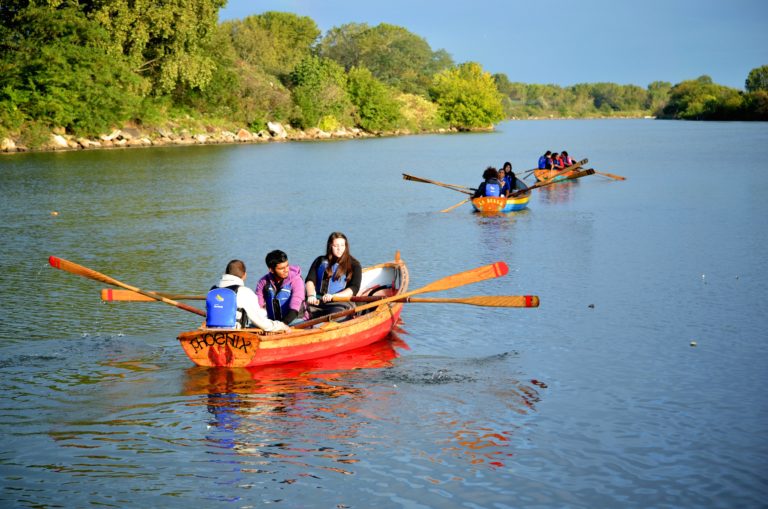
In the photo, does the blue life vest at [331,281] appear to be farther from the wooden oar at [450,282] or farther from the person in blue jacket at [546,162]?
the person in blue jacket at [546,162]

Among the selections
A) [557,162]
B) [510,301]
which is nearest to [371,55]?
[557,162]

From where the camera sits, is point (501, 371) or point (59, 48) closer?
point (501, 371)

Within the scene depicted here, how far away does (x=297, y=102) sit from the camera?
83.6 m

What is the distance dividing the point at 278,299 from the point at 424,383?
7.74ft

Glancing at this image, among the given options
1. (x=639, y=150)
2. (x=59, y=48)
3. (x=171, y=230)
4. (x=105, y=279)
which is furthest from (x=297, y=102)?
(x=105, y=279)

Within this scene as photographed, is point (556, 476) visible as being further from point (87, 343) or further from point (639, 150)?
point (639, 150)

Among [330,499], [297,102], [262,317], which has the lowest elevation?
[330,499]

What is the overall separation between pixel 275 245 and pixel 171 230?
13.3 feet

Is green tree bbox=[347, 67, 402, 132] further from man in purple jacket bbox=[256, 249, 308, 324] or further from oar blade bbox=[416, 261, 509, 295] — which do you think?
man in purple jacket bbox=[256, 249, 308, 324]

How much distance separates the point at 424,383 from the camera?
1096 cm

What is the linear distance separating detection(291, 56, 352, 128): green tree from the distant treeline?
123 mm

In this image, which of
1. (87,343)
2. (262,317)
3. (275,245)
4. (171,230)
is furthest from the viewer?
(171,230)

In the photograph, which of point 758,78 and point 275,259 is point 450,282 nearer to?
point 275,259

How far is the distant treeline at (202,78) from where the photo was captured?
56.6 metres
